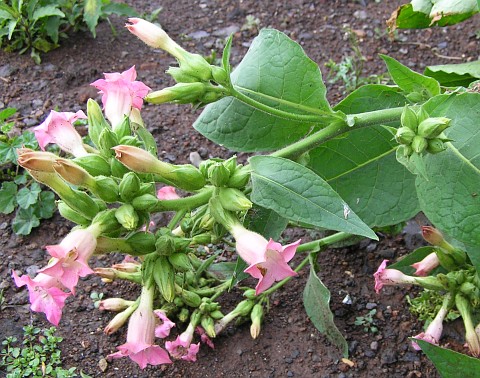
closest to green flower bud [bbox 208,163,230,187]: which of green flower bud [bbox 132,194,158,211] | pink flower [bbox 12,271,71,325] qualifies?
green flower bud [bbox 132,194,158,211]

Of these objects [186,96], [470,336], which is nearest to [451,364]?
[470,336]

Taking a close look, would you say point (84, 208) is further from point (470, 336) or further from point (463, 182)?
point (470, 336)

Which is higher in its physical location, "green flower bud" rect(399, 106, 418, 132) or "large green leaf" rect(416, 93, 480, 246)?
"green flower bud" rect(399, 106, 418, 132)

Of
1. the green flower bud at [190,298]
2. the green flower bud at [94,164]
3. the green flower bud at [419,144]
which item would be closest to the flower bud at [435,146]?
the green flower bud at [419,144]

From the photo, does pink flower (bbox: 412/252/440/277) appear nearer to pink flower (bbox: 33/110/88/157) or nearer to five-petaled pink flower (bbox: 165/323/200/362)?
five-petaled pink flower (bbox: 165/323/200/362)

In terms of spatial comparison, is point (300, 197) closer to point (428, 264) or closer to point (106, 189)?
point (106, 189)

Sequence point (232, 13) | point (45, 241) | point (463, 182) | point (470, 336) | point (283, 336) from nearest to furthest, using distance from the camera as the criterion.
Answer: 1. point (463, 182)
2. point (470, 336)
3. point (283, 336)
4. point (45, 241)
5. point (232, 13)

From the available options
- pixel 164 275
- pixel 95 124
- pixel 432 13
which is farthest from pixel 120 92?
pixel 432 13
